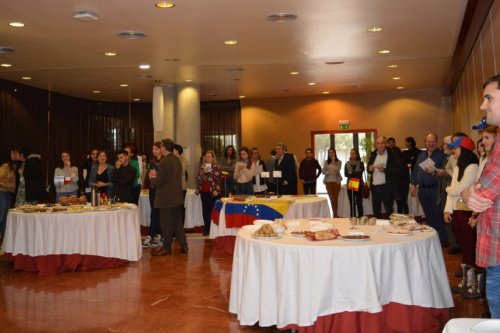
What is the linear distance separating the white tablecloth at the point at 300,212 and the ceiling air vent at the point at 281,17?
236cm

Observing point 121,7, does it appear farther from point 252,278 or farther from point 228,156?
point 228,156

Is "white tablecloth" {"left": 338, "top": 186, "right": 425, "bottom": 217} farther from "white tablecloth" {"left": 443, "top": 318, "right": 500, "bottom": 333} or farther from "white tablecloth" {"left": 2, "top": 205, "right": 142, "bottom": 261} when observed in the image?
"white tablecloth" {"left": 443, "top": 318, "right": 500, "bottom": 333}

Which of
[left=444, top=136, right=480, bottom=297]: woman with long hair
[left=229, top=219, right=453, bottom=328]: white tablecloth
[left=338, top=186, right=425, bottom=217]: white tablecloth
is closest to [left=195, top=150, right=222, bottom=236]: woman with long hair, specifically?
[left=338, top=186, right=425, bottom=217]: white tablecloth

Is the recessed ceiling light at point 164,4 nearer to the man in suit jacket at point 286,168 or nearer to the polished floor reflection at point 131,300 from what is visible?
the polished floor reflection at point 131,300

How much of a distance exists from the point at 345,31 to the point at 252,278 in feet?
15.5

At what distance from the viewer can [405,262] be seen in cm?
364

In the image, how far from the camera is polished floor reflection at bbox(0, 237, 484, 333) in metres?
4.39

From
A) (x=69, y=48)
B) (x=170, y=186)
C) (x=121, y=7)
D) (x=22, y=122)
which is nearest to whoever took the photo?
(x=121, y=7)

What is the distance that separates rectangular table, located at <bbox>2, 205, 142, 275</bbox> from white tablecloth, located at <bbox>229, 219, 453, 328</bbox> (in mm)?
3175

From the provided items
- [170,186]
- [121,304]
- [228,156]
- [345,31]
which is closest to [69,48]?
A: [170,186]

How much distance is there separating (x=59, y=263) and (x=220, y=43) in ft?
12.7

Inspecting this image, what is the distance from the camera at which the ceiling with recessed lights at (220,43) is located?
20.7 ft

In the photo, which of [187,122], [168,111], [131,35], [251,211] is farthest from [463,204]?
[168,111]

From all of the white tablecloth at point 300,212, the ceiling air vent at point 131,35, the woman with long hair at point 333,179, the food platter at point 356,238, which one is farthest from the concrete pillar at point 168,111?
the food platter at point 356,238
